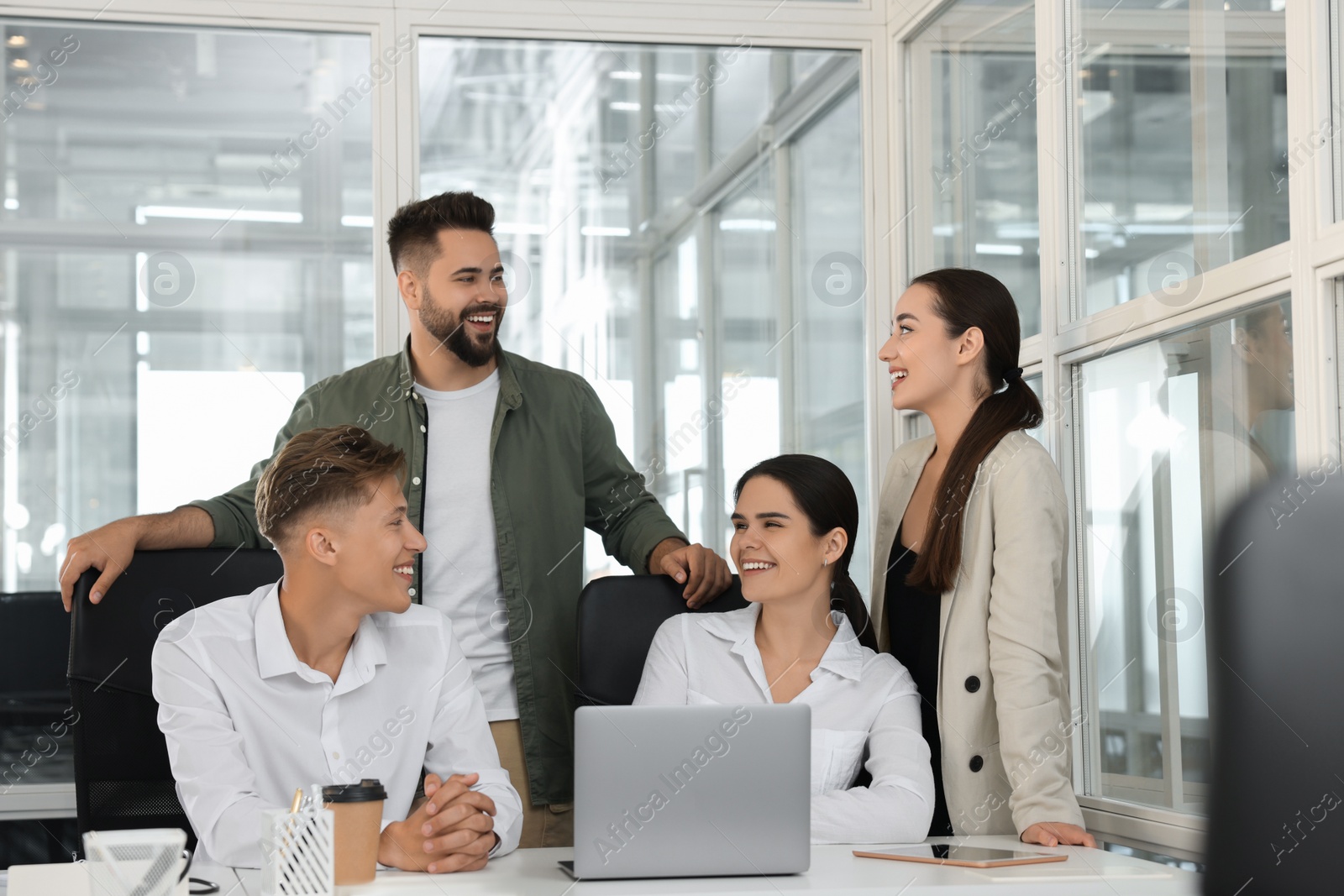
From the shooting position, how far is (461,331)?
106 inches

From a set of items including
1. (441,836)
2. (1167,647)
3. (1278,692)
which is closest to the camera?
(1278,692)

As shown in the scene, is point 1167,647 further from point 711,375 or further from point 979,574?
point 711,375

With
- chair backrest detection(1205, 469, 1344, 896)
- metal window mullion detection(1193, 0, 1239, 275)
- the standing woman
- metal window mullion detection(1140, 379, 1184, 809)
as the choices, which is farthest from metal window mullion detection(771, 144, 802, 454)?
chair backrest detection(1205, 469, 1344, 896)

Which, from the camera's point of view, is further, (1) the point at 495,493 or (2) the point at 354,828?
(1) the point at 495,493

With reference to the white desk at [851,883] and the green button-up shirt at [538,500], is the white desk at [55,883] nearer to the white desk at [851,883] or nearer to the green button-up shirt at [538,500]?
the white desk at [851,883]

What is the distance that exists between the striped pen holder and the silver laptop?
0.30m

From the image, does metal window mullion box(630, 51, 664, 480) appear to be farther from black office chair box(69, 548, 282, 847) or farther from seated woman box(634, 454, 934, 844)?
black office chair box(69, 548, 282, 847)

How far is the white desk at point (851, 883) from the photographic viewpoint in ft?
4.89

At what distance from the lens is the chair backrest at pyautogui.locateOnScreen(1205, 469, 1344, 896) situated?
2.49 feet

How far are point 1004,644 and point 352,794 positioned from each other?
1.13 m

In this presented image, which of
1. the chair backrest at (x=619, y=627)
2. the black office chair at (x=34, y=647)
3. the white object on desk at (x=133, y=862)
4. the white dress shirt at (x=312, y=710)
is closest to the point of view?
the white object on desk at (x=133, y=862)

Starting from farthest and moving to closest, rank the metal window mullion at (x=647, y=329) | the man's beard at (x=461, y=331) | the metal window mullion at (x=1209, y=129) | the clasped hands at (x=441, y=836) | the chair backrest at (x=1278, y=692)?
the metal window mullion at (x=647, y=329) < the man's beard at (x=461, y=331) < the metal window mullion at (x=1209, y=129) < the clasped hands at (x=441, y=836) < the chair backrest at (x=1278, y=692)

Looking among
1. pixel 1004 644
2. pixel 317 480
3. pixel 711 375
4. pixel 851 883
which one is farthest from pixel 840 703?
pixel 711 375

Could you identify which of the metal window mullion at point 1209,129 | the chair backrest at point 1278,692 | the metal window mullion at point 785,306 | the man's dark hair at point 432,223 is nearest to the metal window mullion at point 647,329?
the metal window mullion at point 785,306
